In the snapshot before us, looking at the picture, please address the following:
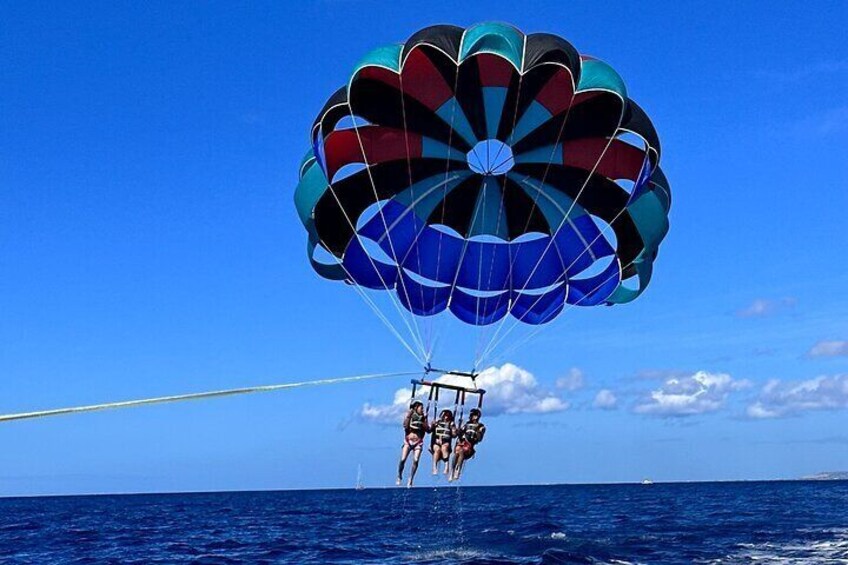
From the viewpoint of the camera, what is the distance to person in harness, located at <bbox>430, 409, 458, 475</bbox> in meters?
16.0

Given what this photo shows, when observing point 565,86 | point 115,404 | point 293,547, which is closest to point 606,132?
point 565,86

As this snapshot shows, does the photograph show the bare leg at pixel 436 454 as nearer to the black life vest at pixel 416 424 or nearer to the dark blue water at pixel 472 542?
the black life vest at pixel 416 424

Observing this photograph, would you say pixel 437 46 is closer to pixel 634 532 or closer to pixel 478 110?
pixel 478 110

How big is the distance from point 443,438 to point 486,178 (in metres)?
5.56

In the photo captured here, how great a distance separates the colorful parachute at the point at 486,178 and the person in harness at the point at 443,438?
3.15m

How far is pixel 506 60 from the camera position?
14.7 meters

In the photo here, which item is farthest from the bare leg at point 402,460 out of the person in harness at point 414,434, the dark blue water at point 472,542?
the dark blue water at point 472,542

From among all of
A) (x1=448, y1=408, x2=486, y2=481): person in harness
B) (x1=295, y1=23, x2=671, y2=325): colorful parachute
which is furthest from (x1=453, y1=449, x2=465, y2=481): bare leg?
(x1=295, y1=23, x2=671, y2=325): colorful parachute

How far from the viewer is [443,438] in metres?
16.0

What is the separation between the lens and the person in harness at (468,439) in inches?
631

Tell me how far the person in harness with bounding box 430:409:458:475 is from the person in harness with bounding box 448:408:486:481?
15 centimetres

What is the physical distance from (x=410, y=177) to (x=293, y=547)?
1426 centimetres

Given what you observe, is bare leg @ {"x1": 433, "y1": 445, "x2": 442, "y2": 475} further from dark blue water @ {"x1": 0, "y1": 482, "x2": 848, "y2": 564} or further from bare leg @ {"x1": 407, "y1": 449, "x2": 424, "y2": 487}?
dark blue water @ {"x1": 0, "y1": 482, "x2": 848, "y2": 564}

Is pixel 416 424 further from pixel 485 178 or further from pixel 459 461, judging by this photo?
pixel 485 178
